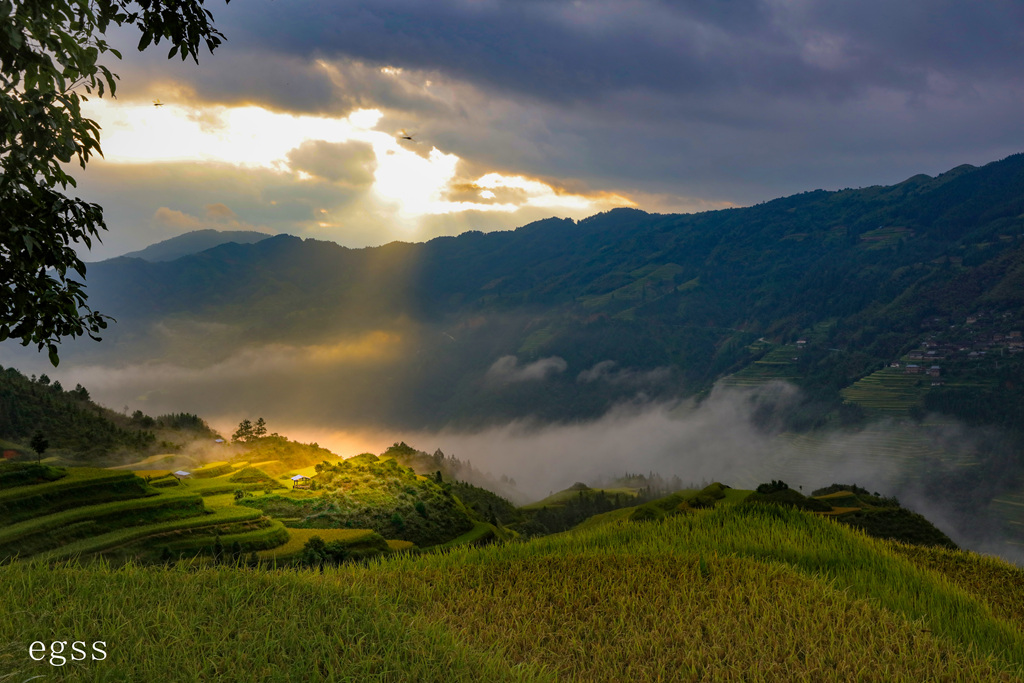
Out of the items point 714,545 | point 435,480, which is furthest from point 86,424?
point 714,545

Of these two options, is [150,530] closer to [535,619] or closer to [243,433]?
[535,619]

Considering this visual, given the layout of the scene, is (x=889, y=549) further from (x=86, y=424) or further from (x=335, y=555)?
(x=86, y=424)

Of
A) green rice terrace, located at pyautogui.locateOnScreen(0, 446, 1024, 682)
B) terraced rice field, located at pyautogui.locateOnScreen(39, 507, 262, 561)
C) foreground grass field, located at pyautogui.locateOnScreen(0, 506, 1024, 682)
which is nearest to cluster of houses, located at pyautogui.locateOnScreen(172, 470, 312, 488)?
terraced rice field, located at pyautogui.locateOnScreen(39, 507, 262, 561)

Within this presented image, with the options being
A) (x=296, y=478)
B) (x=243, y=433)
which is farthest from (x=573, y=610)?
Result: (x=243, y=433)

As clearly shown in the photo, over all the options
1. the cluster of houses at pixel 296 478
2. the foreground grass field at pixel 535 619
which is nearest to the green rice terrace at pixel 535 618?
the foreground grass field at pixel 535 619

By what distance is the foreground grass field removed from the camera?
31.6 ft

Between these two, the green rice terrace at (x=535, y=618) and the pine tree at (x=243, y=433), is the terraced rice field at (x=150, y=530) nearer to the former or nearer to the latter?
the green rice terrace at (x=535, y=618)

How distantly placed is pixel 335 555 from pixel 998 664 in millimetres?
34318

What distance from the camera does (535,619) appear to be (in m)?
13.5

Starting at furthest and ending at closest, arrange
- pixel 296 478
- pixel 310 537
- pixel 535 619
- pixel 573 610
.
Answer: pixel 296 478 → pixel 310 537 → pixel 573 610 → pixel 535 619

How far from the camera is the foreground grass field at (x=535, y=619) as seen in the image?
963 cm

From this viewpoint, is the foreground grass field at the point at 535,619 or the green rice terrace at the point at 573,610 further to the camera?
the green rice terrace at the point at 573,610

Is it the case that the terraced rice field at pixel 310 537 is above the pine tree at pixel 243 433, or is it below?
below

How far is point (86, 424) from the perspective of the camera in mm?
65562
